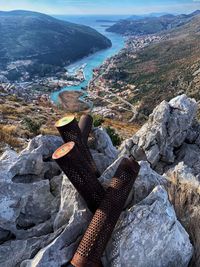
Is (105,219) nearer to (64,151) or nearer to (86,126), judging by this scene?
(64,151)

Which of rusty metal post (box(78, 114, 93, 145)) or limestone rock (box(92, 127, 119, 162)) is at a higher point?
rusty metal post (box(78, 114, 93, 145))

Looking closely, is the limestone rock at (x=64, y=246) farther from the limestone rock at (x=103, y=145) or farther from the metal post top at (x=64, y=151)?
the limestone rock at (x=103, y=145)

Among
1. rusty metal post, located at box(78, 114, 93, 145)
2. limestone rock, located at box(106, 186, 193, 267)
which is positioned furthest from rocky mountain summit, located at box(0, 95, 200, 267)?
rusty metal post, located at box(78, 114, 93, 145)

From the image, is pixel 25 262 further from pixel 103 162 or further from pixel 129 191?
pixel 103 162

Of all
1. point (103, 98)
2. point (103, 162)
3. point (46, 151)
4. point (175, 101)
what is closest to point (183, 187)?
point (103, 162)

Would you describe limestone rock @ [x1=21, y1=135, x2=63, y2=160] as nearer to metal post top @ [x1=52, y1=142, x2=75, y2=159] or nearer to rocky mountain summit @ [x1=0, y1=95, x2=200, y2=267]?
rocky mountain summit @ [x1=0, y1=95, x2=200, y2=267]

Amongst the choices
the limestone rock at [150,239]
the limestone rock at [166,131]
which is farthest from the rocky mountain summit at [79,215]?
the limestone rock at [166,131]
